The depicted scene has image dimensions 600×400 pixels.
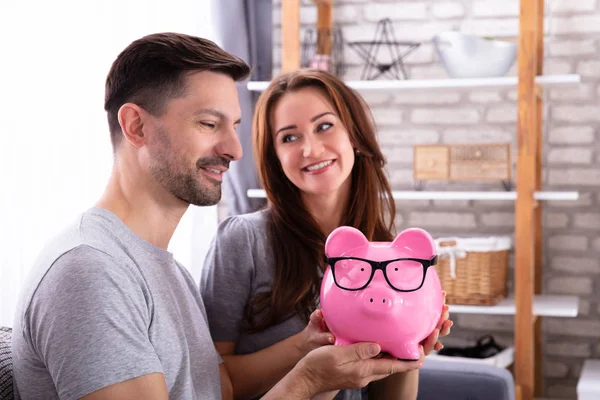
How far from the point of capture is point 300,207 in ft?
5.79

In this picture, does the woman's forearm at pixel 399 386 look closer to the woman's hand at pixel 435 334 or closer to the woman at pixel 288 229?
the woman at pixel 288 229

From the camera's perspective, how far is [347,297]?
1223 mm

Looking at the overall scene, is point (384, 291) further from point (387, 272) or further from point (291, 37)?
point (291, 37)

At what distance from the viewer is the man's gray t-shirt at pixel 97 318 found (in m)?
1.07

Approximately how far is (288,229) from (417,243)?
A: 0.54m

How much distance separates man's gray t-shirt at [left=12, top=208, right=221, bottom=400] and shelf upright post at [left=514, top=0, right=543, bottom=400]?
1.71 metres

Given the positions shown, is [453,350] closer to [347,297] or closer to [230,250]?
[230,250]

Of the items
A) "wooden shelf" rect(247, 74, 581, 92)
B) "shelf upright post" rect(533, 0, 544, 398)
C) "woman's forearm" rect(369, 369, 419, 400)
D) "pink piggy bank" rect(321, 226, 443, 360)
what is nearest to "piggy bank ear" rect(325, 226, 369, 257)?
"pink piggy bank" rect(321, 226, 443, 360)

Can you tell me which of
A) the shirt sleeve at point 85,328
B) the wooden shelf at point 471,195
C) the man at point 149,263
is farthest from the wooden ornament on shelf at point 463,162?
the shirt sleeve at point 85,328

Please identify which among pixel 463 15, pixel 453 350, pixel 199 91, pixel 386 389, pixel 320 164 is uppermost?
pixel 463 15

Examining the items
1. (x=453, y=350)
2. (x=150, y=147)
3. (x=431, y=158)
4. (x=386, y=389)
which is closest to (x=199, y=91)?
(x=150, y=147)

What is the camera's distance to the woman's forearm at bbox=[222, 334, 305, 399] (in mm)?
1590

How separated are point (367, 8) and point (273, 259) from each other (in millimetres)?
1973

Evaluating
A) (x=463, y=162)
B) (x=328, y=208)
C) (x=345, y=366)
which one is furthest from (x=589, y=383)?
(x=345, y=366)
